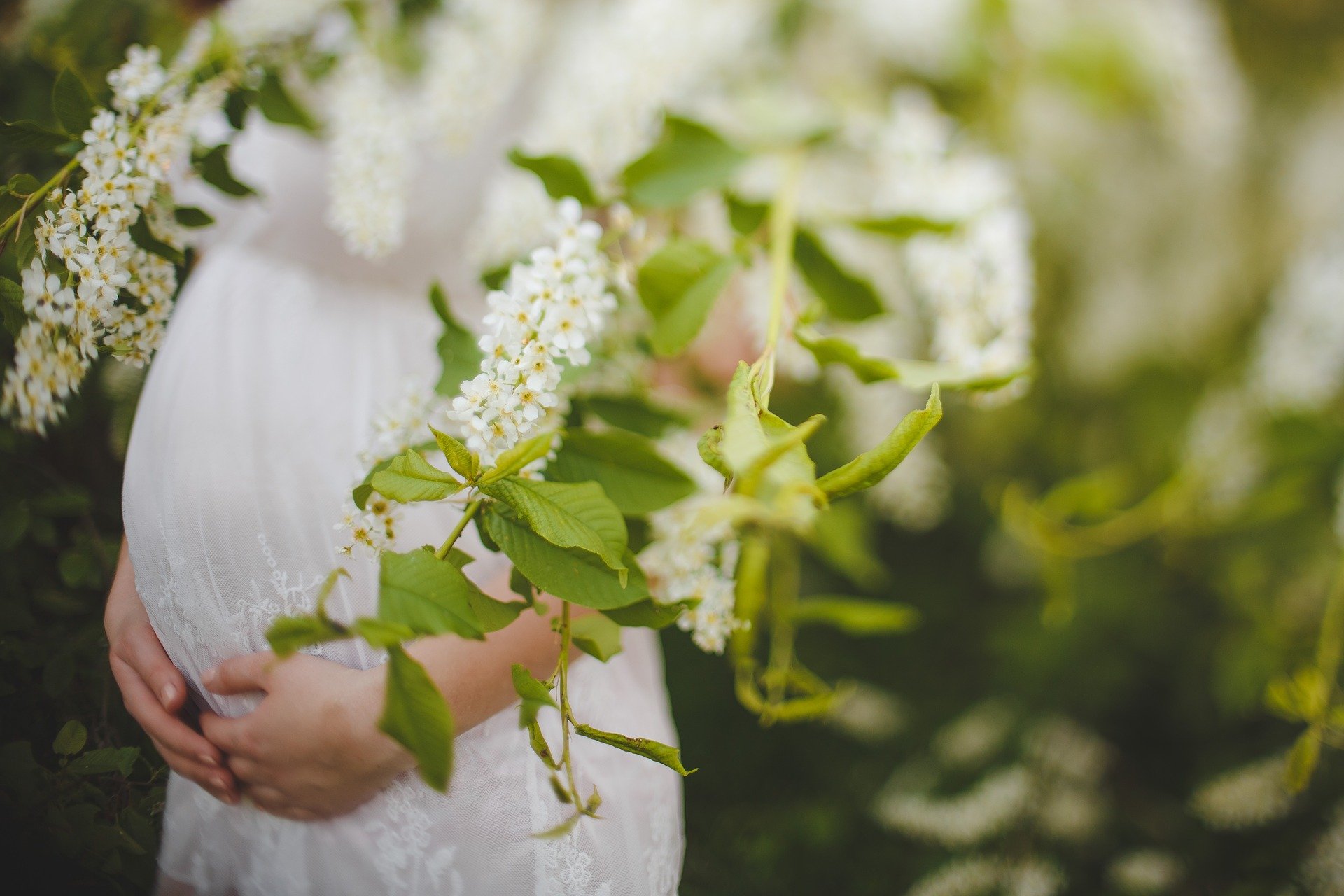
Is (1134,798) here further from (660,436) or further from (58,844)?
(58,844)

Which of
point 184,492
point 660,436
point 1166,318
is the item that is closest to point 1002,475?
point 1166,318

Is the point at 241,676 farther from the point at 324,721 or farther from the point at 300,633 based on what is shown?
the point at 300,633

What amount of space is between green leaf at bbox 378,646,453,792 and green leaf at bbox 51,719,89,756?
0.26 meters

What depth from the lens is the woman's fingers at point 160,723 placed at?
1.31 ft

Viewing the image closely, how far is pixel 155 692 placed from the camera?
414 mm

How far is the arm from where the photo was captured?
0.38 metres

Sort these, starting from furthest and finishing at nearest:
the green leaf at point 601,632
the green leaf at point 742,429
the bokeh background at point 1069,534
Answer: the bokeh background at point 1069,534 → the green leaf at point 601,632 → the green leaf at point 742,429

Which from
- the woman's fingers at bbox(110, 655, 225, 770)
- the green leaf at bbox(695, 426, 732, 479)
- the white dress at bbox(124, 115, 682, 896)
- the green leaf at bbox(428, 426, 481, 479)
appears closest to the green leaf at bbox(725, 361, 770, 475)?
the green leaf at bbox(695, 426, 732, 479)

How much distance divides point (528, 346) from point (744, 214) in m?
0.28

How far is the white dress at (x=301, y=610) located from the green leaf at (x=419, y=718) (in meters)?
0.15

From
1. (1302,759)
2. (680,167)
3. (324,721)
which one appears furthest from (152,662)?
(1302,759)

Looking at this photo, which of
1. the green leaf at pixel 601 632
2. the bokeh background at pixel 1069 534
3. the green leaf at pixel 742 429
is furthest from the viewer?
the bokeh background at pixel 1069 534


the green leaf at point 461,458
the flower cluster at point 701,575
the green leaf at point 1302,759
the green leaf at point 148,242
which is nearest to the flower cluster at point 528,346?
the green leaf at point 461,458

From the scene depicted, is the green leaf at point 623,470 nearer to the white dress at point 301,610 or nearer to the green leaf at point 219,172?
the white dress at point 301,610
